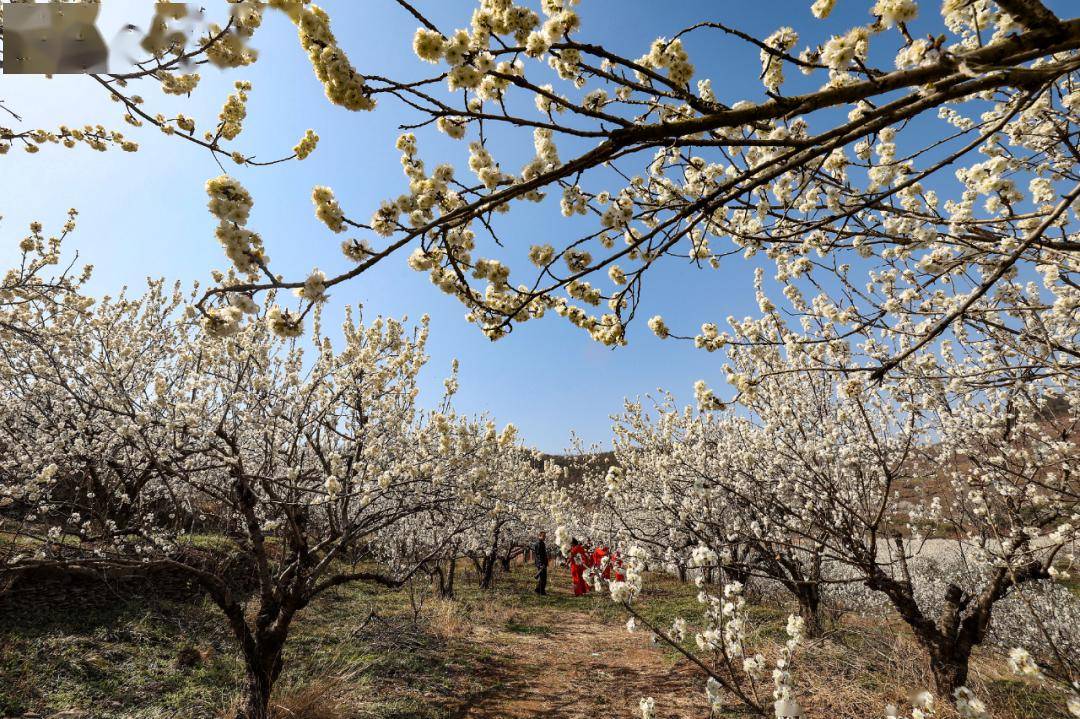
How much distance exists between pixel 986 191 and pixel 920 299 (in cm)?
174

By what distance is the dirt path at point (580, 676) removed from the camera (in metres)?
5.84

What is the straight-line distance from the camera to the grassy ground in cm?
502

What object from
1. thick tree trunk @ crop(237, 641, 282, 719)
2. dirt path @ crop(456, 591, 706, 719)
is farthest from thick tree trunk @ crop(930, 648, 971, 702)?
thick tree trunk @ crop(237, 641, 282, 719)

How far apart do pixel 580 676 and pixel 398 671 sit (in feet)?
9.02

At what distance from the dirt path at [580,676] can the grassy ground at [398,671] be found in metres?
0.03

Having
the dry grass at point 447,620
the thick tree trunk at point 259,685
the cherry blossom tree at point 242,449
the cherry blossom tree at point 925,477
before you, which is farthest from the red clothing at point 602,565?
the dry grass at point 447,620

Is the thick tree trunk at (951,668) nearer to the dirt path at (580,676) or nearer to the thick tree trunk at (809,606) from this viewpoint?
the dirt path at (580,676)

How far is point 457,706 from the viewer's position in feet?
19.0

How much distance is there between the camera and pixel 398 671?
6.57m

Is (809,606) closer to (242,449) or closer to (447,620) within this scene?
(447,620)

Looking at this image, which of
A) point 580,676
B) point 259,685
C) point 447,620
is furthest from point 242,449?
point 580,676

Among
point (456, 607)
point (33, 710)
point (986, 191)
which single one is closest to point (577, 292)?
point (986, 191)

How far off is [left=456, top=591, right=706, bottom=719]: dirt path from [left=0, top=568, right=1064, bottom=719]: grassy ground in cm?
3

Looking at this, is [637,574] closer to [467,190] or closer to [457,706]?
[467,190]
